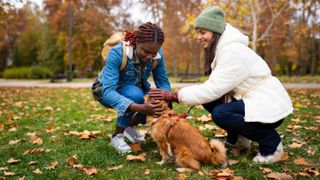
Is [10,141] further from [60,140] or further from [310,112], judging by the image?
[310,112]

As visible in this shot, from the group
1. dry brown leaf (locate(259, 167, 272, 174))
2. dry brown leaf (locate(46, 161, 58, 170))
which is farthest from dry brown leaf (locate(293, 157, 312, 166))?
dry brown leaf (locate(46, 161, 58, 170))

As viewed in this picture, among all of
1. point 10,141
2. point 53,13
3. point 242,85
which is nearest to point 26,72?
point 53,13

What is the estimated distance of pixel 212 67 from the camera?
13.3 ft

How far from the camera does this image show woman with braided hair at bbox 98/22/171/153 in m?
3.97

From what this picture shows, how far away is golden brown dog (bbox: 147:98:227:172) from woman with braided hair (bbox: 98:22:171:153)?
0.16 meters

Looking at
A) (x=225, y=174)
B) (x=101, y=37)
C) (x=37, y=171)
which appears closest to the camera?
(x=225, y=174)

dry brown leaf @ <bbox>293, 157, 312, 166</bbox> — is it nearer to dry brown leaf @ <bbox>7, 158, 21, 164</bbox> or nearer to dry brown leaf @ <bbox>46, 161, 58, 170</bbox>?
dry brown leaf @ <bbox>46, 161, 58, 170</bbox>

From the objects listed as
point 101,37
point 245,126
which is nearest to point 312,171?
point 245,126

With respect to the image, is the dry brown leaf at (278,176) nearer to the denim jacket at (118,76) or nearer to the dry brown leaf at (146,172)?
the dry brown leaf at (146,172)

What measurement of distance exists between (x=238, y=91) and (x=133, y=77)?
1386 millimetres

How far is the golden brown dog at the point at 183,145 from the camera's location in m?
3.59

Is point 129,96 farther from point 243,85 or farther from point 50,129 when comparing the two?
point 50,129

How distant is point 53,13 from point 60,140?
131 feet

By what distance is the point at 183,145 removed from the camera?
11.9 feet
